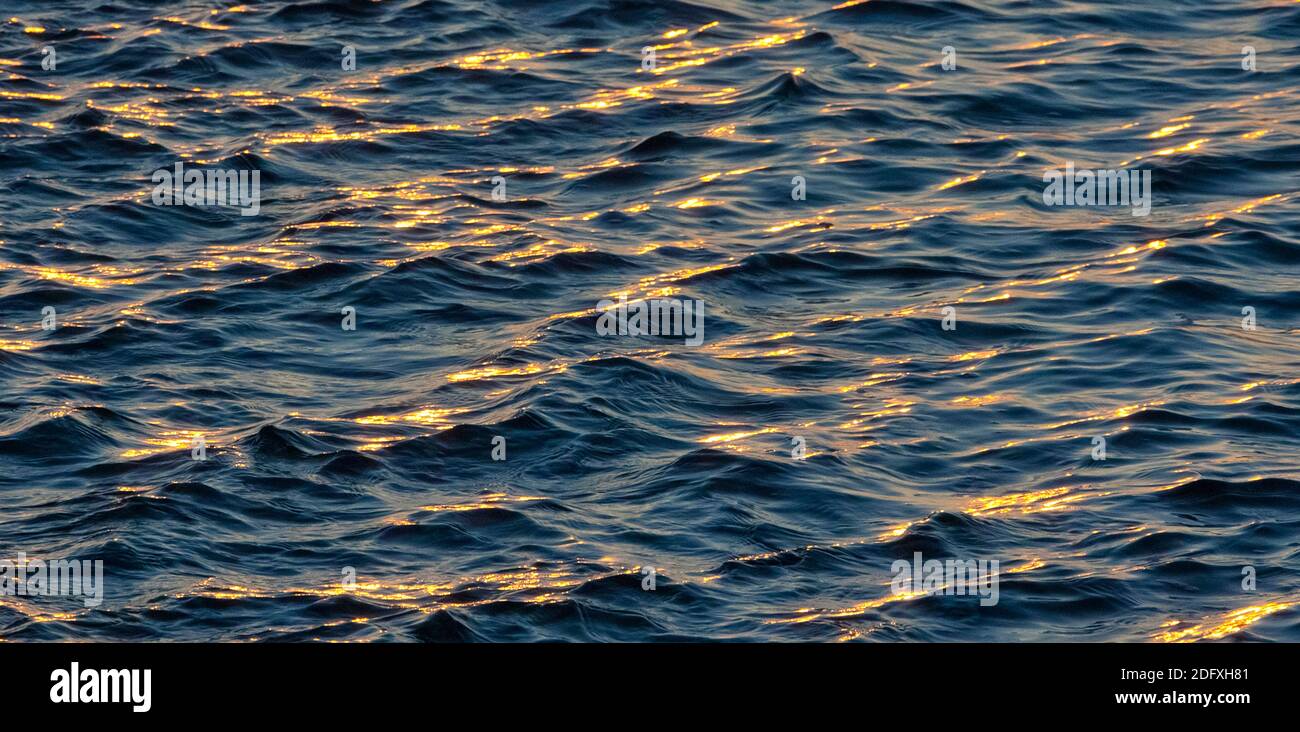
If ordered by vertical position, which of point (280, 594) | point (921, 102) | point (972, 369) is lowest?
point (280, 594)

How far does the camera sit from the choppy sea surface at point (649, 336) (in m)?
11.3

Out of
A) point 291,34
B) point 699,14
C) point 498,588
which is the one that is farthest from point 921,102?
point 498,588

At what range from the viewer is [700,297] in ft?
49.9

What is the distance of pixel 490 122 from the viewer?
1881 centimetres

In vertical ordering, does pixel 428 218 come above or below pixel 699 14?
below

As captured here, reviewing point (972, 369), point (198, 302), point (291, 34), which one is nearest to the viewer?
point (972, 369)

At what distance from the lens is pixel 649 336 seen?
14.7 metres

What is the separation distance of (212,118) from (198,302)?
4.00 m

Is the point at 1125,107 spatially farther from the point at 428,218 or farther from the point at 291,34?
the point at 291,34

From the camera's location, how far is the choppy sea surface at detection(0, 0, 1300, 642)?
1127 centimetres
